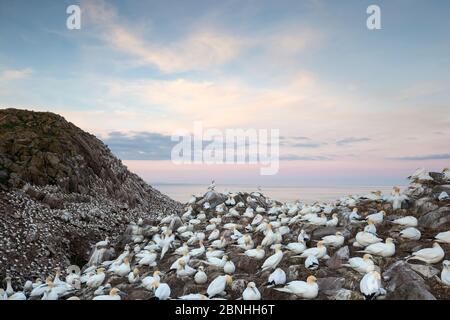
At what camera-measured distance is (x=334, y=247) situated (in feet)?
49.7

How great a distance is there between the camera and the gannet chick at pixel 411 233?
48.2 ft

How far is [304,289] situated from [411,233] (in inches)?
225

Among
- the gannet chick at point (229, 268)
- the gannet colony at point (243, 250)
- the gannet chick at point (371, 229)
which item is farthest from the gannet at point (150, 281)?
the gannet chick at point (371, 229)

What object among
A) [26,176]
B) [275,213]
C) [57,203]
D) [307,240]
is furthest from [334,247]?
[26,176]

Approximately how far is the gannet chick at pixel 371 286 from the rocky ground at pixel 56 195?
54.4ft

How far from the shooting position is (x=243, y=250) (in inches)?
679

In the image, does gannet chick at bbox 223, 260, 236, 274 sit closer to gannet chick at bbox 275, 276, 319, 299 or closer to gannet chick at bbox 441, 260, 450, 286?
gannet chick at bbox 275, 276, 319, 299

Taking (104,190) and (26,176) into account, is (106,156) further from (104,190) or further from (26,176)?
(26,176)

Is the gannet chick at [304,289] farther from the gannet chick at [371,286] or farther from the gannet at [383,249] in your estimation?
the gannet at [383,249]

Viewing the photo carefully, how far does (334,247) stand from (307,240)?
56.7 inches

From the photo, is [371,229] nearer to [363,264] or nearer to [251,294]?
[363,264]

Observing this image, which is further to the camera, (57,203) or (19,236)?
(57,203)

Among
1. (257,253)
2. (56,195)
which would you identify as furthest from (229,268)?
(56,195)
